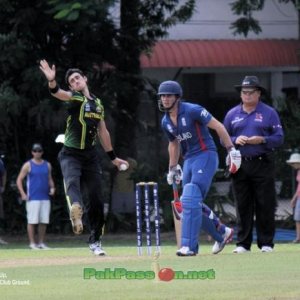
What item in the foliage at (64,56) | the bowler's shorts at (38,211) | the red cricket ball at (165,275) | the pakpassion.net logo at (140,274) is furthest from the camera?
the foliage at (64,56)

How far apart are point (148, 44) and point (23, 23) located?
348 centimetres

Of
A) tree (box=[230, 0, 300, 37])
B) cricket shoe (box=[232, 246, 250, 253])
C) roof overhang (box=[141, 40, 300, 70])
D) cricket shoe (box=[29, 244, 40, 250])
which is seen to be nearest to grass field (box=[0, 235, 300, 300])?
cricket shoe (box=[232, 246, 250, 253])

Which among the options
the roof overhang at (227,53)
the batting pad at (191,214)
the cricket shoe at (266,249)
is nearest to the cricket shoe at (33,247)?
the cricket shoe at (266,249)

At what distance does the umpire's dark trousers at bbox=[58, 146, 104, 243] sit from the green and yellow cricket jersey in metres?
0.10

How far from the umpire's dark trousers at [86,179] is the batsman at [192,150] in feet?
3.68

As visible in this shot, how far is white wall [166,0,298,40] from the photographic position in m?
32.7

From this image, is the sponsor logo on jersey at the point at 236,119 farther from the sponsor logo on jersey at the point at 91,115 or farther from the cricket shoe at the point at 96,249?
the cricket shoe at the point at 96,249

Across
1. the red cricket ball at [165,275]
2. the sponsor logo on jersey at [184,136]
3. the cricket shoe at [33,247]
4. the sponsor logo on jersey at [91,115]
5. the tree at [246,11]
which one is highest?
the tree at [246,11]

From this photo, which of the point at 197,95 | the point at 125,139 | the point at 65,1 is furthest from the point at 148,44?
the point at 197,95

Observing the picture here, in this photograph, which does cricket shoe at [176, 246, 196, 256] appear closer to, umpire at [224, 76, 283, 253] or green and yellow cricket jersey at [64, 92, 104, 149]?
umpire at [224, 76, 283, 253]

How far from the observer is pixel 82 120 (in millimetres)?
11750

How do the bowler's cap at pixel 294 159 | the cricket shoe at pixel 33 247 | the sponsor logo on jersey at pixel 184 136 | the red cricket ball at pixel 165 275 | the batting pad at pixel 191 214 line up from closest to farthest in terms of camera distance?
1. the red cricket ball at pixel 165 275
2. the batting pad at pixel 191 214
3. the sponsor logo on jersey at pixel 184 136
4. the cricket shoe at pixel 33 247
5. the bowler's cap at pixel 294 159

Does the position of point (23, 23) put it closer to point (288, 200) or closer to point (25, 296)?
point (288, 200)

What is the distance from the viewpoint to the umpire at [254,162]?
1244 cm
